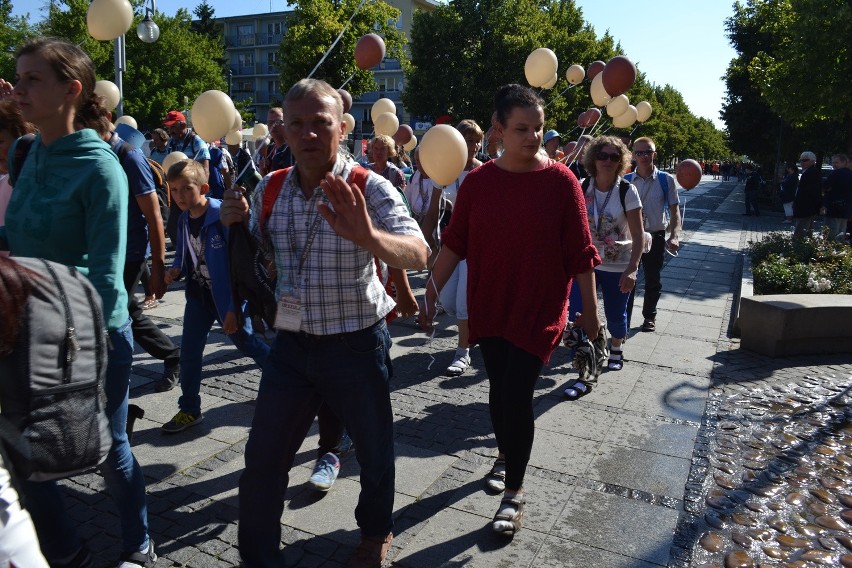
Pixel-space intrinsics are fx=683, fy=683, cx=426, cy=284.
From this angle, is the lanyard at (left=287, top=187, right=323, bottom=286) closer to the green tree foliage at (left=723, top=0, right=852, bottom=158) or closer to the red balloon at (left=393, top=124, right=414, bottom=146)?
the red balloon at (left=393, top=124, right=414, bottom=146)

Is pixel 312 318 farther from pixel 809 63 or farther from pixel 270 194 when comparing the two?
pixel 809 63

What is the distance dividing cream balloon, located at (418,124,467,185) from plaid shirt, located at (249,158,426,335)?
159 centimetres

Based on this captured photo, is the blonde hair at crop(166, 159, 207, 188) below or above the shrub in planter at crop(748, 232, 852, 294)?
above

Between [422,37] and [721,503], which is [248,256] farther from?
[422,37]

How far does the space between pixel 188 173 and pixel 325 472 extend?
199 centimetres

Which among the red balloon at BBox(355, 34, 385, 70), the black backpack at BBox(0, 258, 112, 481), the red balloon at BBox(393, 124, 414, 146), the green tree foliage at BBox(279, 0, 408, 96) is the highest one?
the green tree foliage at BBox(279, 0, 408, 96)

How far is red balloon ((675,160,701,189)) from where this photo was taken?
7824 millimetres

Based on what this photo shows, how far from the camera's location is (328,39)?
34.3 meters

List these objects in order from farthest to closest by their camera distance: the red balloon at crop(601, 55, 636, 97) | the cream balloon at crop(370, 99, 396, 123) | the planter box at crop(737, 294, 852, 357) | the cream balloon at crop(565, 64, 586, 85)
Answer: the cream balloon at crop(565, 64, 586, 85), the cream balloon at crop(370, 99, 396, 123), the red balloon at crop(601, 55, 636, 97), the planter box at crop(737, 294, 852, 357)

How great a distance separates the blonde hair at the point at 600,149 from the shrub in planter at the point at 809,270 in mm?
3521

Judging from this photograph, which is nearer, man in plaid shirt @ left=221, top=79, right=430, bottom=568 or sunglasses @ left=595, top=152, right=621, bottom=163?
man in plaid shirt @ left=221, top=79, right=430, bottom=568

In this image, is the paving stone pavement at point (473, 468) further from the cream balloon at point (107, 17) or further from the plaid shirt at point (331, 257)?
the cream balloon at point (107, 17)

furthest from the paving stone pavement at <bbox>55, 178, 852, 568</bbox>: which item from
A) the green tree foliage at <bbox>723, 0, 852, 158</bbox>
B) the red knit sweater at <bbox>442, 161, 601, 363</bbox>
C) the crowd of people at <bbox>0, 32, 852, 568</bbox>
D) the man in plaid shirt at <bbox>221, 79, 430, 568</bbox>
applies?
the green tree foliage at <bbox>723, 0, 852, 158</bbox>

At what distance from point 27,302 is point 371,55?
6048 millimetres
